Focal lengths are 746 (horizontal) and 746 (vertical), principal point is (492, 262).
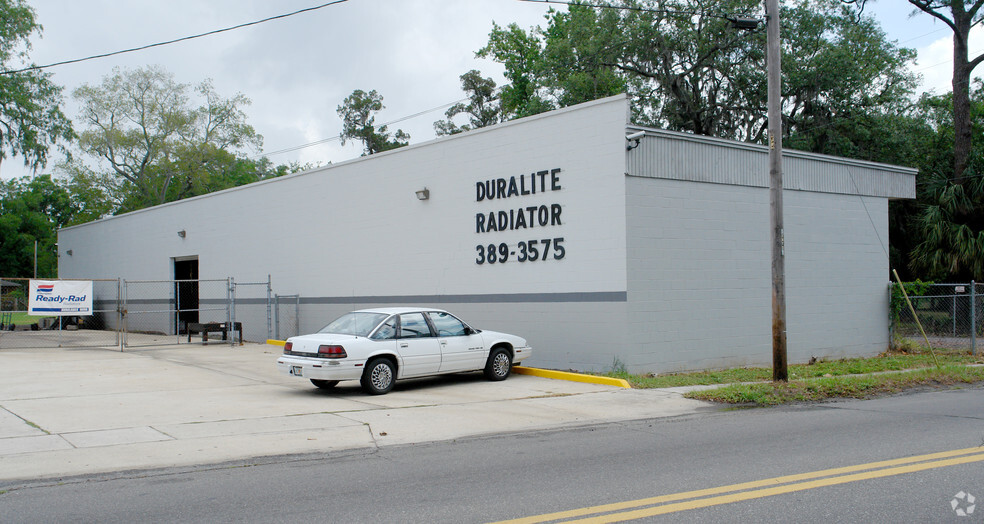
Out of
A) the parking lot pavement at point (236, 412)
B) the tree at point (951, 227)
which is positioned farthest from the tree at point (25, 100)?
the tree at point (951, 227)

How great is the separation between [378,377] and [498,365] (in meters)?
2.80

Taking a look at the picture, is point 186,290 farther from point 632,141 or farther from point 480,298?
point 632,141

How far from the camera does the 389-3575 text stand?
16531mm

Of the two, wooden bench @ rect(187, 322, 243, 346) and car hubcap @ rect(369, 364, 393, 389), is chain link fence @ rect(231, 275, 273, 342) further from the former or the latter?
car hubcap @ rect(369, 364, 393, 389)

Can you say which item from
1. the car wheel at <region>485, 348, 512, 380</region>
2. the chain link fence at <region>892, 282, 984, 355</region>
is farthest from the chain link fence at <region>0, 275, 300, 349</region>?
the chain link fence at <region>892, 282, 984, 355</region>

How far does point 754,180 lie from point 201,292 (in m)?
21.2

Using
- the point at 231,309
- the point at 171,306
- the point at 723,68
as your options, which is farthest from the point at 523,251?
the point at 723,68

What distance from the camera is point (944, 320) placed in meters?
24.1

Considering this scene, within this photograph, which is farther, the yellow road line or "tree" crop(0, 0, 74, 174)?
"tree" crop(0, 0, 74, 174)

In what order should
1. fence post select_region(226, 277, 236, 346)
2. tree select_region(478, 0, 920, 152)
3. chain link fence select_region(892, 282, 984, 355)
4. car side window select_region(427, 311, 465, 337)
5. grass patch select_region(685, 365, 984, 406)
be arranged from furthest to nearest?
1. tree select_region(478, 0, 920, 152)
2. fence post select_region(226, 277, 236, 346)
3. chain link fence select_region(892, 282, 984, 355)
4. car side window select_region(427, 311, 465, 337)
5. grass patch select_region(685, 365, 984, 406)

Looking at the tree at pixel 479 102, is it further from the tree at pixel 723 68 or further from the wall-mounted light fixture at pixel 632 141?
the wall-mounted light fixture at pixel 632 141

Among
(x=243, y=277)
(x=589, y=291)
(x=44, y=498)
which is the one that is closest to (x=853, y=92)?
(x=589, y=291)

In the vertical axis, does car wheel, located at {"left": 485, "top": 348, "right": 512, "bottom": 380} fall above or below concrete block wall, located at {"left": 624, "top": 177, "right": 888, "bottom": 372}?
below

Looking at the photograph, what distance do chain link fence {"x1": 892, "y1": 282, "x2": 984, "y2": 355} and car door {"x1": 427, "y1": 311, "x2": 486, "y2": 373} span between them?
13.0 m
